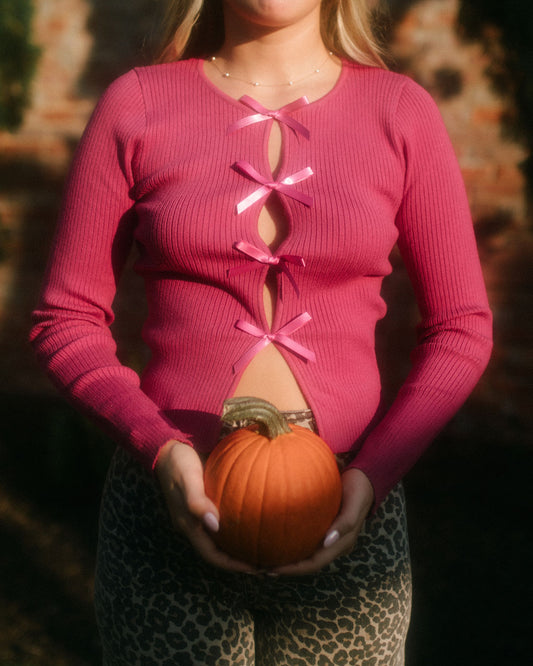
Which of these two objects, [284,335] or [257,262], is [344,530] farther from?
[257,262]

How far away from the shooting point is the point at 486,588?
304cm

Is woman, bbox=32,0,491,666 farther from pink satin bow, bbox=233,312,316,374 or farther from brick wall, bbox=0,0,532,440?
brick wall, bbox=0,0,532,440

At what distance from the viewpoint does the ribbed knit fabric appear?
1.40m

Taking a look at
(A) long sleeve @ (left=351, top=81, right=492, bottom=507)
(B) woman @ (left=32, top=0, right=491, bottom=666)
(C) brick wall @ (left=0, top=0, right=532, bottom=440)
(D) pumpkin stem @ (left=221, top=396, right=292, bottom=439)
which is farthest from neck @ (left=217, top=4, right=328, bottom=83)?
(C) brick wall @ (left=0, top=0, right=532, bottom=440)

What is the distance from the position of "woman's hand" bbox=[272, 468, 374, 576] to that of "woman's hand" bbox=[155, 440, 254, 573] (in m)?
0.09

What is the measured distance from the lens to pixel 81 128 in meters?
3.42

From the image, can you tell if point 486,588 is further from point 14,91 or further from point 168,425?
point 14,91

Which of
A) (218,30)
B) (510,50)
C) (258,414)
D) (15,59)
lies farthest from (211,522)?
(15,59)

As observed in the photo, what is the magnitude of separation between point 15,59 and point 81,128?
0.42 meters

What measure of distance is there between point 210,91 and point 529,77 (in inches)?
54.4

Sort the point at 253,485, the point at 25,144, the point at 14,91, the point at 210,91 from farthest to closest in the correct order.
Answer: the point at 25,144, the point at 14,91, the point at 210,91, the point at 253,485

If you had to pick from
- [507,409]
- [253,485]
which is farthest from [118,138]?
[507,409]

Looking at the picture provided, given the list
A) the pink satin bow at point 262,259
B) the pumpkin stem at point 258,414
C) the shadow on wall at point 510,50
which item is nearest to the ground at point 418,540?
the shadow on wall at point 510,50

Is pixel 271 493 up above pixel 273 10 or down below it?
below
